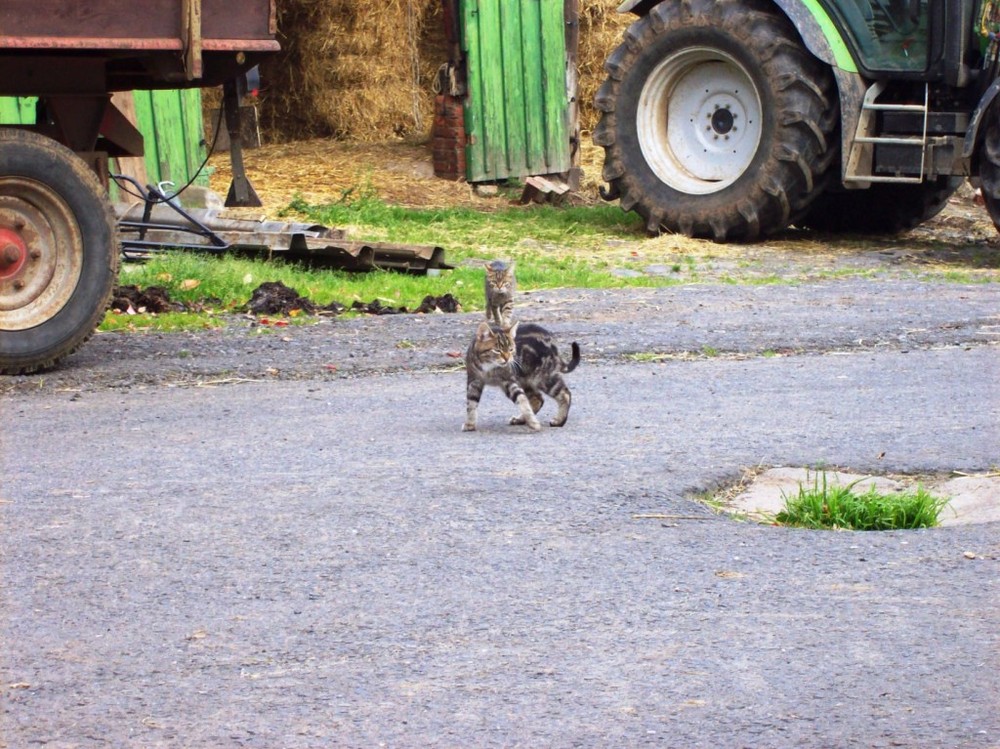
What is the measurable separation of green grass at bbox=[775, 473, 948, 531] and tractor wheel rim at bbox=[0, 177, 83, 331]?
15.2ft

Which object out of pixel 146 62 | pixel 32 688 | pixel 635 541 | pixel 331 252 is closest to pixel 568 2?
pixel 331 252

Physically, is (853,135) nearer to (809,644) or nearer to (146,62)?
(146,62)

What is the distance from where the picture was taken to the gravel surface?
3.86m

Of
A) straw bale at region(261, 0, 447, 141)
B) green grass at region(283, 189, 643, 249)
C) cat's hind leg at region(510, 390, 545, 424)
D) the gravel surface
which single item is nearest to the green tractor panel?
green grass at region(283, 189, 643, 249)

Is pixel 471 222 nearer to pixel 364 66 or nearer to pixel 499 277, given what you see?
pixel 364 66

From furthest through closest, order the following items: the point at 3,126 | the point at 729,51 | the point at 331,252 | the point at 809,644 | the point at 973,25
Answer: the point at 729,51 → the point at 973,25 → the point at 331,252 → the point at 3,126 → the point at 809,644

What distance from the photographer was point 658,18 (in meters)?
14.7

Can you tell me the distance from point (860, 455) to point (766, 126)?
26.3 ft

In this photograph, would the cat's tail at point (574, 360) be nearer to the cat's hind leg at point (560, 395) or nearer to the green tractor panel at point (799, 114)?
the cat's hind leg at point (560, 395)

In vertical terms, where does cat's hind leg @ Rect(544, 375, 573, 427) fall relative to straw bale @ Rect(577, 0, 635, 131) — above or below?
below

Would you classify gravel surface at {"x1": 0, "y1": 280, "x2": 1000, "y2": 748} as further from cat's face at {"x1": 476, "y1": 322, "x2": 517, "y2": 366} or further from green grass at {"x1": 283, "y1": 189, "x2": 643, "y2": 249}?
green grass at {"x1": 283, "y1": 189, "x2": 643, "y2": 249}

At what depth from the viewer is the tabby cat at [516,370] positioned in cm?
718

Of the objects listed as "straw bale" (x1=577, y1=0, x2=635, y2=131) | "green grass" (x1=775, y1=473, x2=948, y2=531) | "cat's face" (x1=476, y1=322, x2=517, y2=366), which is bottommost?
"green grass" (x1=775, y1=473, x2=948, y2=531)

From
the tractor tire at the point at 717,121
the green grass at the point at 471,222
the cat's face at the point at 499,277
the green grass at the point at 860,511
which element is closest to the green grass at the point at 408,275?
the green grass at the point at 471,222
